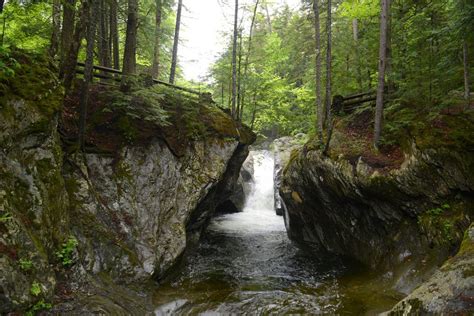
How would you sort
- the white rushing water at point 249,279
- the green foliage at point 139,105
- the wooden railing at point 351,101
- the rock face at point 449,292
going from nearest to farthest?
the rock face at point 449,292 < the white rushing water at point 249,279 < the green foliage at point 139,105 < the wooden railing at point 351,101

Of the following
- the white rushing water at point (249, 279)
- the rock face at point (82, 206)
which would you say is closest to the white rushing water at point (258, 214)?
the white rushing water at point (249, 279)

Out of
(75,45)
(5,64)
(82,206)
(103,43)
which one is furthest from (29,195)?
(103,43)

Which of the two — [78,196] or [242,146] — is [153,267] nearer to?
[78,196]

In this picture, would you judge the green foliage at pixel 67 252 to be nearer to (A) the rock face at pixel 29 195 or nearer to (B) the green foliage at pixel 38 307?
(A) the rock face at pixel 29 195

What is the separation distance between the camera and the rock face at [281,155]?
22.0 m

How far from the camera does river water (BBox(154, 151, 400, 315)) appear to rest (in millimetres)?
8555

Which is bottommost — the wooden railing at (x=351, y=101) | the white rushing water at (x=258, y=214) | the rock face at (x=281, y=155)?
the white rushing water at (x=258, y=214)

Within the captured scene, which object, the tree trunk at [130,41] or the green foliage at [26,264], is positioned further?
the tree trunk at [130,41]

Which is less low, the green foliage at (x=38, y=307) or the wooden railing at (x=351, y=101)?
the wooden railing at (x=351, y=101)

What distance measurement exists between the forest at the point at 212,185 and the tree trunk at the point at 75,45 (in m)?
0.05

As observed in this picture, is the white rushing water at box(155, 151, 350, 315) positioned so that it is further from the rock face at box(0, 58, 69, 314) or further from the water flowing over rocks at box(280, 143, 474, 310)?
the rock face at box(0, 58, 69, 314)

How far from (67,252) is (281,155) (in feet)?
58.7

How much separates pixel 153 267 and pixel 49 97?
552 centimetres

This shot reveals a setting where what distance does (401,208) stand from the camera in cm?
995
